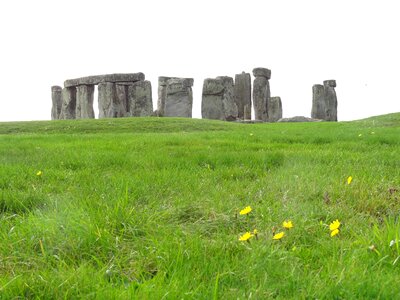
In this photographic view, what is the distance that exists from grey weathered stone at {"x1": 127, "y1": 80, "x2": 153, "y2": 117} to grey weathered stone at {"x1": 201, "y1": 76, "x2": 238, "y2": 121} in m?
3.26

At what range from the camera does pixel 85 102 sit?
2761 centimetres

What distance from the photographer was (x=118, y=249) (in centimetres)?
252

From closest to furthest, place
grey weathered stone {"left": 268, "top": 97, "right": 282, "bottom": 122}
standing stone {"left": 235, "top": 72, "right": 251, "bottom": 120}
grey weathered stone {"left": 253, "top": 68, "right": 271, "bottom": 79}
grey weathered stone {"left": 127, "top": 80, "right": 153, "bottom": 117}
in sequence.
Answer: grey weathered stone {"left": 127, "top": 80, "right": 153, "bottom": 117}, grey weathered stone {"left": 253, "top": 68, "right": 271, "bottom": 79}, standing stone {"left": 235, "top": 72, "right": 251, "bottom": 120}, grey weathered stone {"left": 268, "top": 97, "right": 282, "bottom": 122}

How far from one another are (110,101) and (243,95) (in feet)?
29.9

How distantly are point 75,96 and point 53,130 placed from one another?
13955 millimetres

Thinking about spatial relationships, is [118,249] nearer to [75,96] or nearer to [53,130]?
[53,130]

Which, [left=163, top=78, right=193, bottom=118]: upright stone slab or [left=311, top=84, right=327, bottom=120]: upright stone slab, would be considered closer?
[left=163, top=78, right=193, bottom=118]: upright stone slab

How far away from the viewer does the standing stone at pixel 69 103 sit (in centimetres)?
2920

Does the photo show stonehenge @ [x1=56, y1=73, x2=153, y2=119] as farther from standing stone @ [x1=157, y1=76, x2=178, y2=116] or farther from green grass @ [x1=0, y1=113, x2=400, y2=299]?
green grass @ [x1=0, y1=113, x2=400, y2=299]

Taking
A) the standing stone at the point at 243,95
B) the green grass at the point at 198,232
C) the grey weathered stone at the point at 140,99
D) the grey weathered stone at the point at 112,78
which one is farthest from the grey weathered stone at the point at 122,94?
the green grass at the point at 198,232

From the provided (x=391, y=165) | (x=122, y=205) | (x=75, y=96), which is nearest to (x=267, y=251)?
(x=122, y=205)

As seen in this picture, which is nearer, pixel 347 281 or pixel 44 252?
pixel 347 281

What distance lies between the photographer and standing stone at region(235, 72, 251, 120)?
30.1 meters

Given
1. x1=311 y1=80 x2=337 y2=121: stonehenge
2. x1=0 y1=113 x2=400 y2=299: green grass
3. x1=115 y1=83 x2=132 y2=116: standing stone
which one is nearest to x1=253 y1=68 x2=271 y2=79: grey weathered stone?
x1=311 y1=80 x2=337 y2=121: stonehenge
